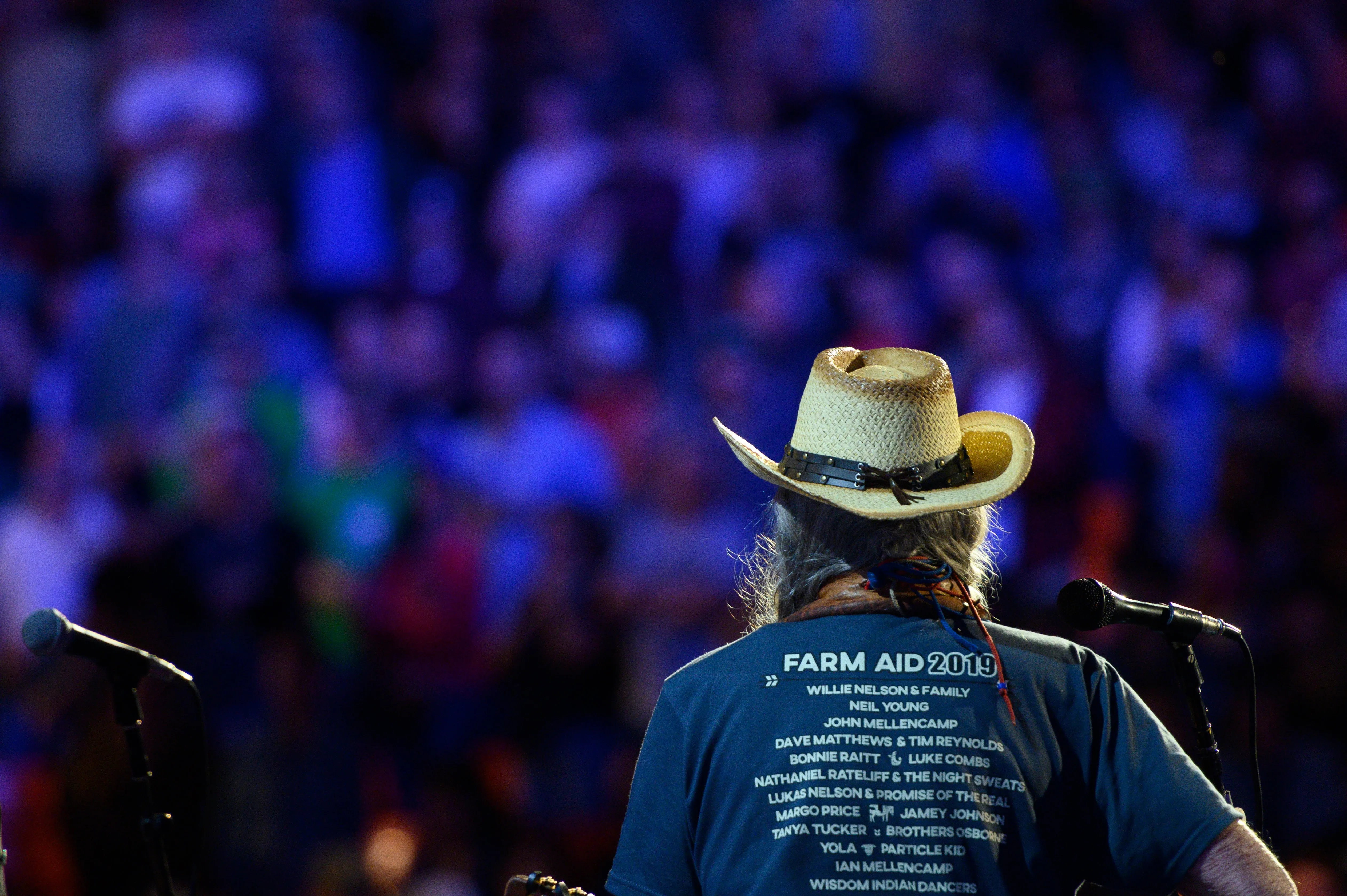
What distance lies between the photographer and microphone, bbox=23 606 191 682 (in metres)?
1.88

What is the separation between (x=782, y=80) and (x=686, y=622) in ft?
11.2

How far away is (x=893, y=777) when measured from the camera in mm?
1810

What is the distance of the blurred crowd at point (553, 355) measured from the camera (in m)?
5.23

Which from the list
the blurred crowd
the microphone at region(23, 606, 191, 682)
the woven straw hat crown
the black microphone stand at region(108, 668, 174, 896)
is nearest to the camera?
the microphone at region(23, 606, 191, 682)

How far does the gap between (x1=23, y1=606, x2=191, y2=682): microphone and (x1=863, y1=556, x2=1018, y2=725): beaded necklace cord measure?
112 cm

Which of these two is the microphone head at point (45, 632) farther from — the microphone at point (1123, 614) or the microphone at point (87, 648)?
the microphone at point (1123, 614)

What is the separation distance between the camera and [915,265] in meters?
6.84

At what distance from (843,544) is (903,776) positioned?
0.34 metres

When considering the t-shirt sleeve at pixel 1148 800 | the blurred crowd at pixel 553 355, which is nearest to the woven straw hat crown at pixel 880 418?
the t-shirt sleeve at pixel 1148 800

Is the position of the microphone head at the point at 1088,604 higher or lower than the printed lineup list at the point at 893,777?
higher

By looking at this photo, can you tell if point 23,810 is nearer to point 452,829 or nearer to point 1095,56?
point 452,829

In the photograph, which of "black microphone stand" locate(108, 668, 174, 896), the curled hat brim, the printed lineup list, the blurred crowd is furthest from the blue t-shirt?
the blurred crowd

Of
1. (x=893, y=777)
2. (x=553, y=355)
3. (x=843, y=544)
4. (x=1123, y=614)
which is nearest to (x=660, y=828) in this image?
(x=893, y=777)

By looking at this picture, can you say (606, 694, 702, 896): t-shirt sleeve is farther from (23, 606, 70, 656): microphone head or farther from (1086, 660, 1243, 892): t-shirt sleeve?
(23, 606, 70, 656): microphone head
